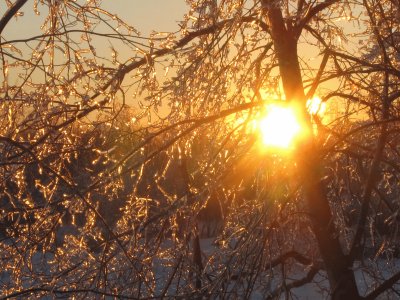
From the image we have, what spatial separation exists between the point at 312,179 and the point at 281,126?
0.48 metres

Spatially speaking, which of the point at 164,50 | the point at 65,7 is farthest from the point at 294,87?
the point at 65,7

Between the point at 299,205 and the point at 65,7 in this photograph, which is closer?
the point at 65,7

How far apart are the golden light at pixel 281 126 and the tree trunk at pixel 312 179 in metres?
0.09

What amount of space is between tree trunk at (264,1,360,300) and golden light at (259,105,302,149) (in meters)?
0.09

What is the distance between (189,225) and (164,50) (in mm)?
1299

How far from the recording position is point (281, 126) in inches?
209

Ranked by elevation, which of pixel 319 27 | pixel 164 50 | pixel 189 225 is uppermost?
pixel 319 27

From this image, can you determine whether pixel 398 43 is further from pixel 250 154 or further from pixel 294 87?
pixel 250 154

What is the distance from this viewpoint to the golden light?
5191 millimetres

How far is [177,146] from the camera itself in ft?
18.4

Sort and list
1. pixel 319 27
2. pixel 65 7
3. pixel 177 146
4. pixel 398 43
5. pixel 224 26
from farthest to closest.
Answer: pixel 319 27 → pixel 398 43 → pixel 177 146 → pixel 224 26 → pixel 65 7

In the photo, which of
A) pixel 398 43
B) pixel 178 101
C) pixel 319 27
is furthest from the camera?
pixel 319 27

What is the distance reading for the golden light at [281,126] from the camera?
519cm

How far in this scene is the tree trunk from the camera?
17.3 feet
